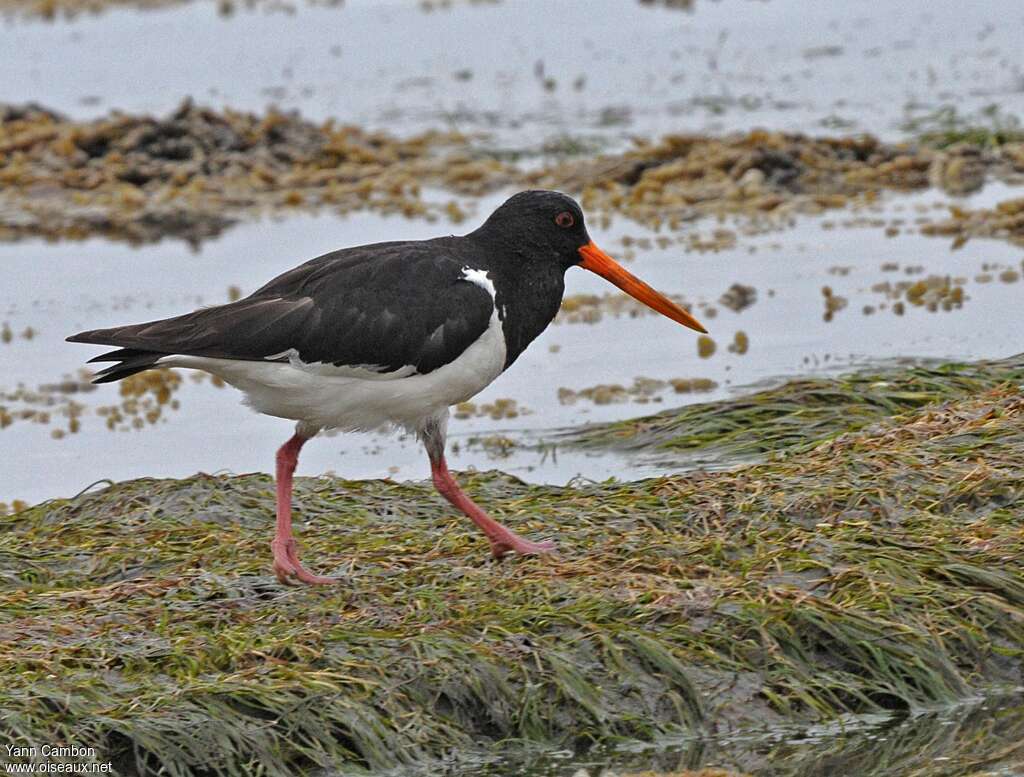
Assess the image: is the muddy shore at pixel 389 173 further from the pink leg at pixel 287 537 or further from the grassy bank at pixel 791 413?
the pink leg at pixel 287 537

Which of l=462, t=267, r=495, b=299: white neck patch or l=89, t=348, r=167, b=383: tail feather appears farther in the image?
l=462, t=267, r=495, b=299: white neck patch

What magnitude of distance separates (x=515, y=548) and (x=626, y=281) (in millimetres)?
1398

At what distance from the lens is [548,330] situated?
11.2 m

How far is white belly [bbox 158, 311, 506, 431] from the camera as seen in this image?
6406 mm

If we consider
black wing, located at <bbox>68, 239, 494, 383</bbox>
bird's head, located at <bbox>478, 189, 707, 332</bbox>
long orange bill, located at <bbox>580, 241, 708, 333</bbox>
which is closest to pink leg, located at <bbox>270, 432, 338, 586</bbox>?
black wing, located at <bbox>68, 239, 494, 383</bbox>

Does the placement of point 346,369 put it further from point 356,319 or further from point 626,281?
point 626,281

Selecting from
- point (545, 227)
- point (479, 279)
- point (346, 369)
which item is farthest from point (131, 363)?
point (545, 227)

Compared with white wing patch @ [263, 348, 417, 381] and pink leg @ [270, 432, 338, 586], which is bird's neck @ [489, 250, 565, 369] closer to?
white wing patch @ [263, 348, 417, 381]

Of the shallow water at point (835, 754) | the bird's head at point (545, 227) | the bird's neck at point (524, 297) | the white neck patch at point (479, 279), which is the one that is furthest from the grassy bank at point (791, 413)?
the shallow water at point (835, 754)

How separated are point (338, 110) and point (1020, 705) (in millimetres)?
14861

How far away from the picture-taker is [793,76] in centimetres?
1934

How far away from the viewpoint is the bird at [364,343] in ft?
20.9

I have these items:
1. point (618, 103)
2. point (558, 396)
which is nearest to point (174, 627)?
point (558, 396)

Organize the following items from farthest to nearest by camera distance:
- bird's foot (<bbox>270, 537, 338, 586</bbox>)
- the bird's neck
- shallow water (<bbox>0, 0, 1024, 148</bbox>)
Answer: shallow water (<bbox>0, 0, 1024, 148</bbox>), the bird's neck, bird's foot (<bbox>270, 537, 338, 586</bbox>)
